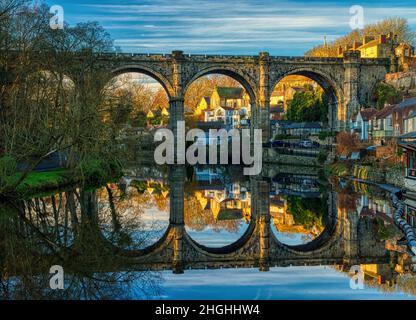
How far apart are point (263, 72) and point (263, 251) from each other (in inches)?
1568

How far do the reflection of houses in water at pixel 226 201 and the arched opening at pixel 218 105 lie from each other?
35850 mm

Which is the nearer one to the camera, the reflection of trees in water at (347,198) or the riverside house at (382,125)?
the reflection of trees in water at (347,198)

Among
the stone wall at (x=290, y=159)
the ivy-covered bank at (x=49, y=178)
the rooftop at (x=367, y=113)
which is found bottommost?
the ivy-covered bank at (x=49, y=178)

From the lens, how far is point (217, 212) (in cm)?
2370

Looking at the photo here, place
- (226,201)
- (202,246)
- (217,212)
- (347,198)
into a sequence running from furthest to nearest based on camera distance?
(226,201) → (347,198) → (217,212) → (202,246)

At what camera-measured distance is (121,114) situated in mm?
35125

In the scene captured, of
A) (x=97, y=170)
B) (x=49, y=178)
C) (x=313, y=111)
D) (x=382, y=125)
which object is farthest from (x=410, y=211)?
(x=313, y=111)

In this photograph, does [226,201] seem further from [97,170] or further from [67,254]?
[67,254]

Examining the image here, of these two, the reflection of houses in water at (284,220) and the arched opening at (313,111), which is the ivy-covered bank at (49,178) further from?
the arched opening at (313,111)

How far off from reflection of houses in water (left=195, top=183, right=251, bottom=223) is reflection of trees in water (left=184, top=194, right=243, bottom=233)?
303mm

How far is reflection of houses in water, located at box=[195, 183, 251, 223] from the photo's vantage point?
23.2m

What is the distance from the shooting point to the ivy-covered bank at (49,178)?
21703mm

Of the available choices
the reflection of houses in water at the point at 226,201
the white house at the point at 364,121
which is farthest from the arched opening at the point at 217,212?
the white house at the point at 364,121
